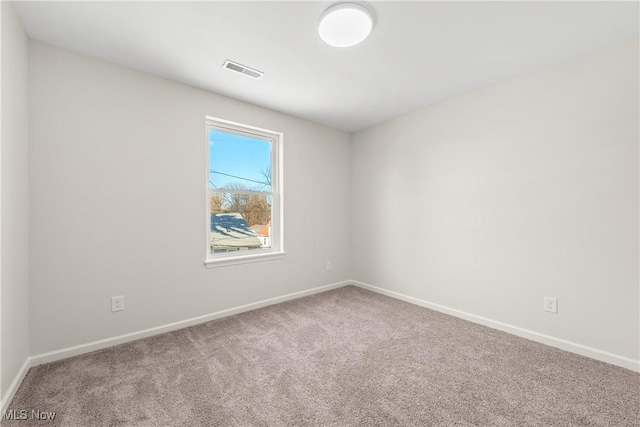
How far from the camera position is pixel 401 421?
4.87 feet

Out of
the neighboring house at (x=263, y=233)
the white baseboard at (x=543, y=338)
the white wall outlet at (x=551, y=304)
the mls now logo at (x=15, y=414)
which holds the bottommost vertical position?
the mls now logo at (x=15, y=414)

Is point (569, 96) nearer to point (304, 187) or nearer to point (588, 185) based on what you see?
point (588, 185)

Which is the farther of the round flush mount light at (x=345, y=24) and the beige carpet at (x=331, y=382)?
the round flush mount light at (x=345, y=24)

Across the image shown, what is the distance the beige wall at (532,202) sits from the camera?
6.70 feet

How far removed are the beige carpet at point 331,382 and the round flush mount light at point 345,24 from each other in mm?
2351

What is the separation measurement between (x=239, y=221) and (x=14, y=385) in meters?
2.06

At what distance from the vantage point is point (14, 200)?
171 cm

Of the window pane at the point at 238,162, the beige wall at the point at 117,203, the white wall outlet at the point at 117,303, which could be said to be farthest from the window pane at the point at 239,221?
the white wall outlet at the point at 117,303

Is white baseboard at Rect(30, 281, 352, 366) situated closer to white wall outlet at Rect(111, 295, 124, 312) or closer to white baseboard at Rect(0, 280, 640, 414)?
white baseboard at Rect(0, 280, 640, 414)

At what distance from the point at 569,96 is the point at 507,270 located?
5.15 ft

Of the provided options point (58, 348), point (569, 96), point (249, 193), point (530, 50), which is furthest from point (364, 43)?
point (58, 348)

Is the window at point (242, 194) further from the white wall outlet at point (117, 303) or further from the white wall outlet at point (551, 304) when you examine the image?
the white wall outlet at point (551, 304)

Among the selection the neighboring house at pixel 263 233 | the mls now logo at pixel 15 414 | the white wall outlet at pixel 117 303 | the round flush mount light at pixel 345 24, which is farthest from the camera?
the neighboring house at pixel 263 233

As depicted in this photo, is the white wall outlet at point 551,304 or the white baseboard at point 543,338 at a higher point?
the white wall outlet at point 551,304
